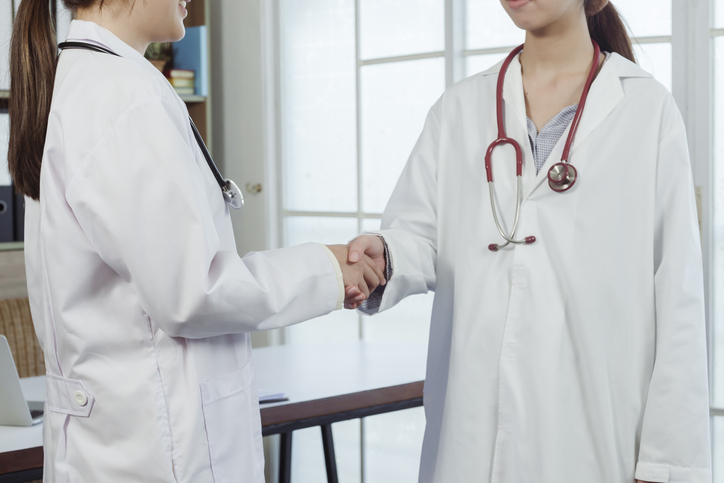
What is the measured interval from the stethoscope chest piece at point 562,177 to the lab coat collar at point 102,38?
62 cm

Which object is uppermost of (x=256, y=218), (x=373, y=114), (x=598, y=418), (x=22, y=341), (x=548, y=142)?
(x=373, y=114)

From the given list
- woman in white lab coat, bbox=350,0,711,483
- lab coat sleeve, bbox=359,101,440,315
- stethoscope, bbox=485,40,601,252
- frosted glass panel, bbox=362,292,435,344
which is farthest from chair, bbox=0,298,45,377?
stethoscope, bbox=485,40,601,252

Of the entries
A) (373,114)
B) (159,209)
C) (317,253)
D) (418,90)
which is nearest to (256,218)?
(373,114)

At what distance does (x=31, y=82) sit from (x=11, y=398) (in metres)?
0.79

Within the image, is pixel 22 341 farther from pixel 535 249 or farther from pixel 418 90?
pixel 535 249

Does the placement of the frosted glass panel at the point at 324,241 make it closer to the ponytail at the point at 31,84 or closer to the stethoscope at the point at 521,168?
the stethoscope at the point at 521,168

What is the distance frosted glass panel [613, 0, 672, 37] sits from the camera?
209 centimetres

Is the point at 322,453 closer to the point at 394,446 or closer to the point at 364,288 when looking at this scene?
the point at 394,446

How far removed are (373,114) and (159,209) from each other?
198cm

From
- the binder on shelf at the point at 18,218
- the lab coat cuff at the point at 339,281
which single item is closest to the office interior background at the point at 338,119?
the binder on shelf at the point at 18,218

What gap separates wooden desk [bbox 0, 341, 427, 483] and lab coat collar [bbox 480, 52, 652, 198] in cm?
80

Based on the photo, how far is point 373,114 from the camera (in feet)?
9.16

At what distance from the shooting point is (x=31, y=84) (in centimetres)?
105

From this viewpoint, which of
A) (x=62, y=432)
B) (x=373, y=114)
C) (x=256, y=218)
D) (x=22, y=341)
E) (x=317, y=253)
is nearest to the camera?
(x=62, y=432)
